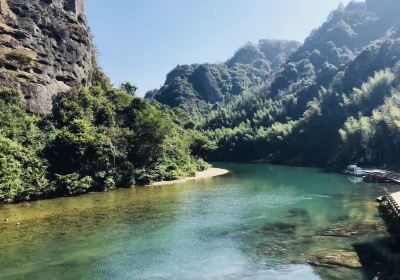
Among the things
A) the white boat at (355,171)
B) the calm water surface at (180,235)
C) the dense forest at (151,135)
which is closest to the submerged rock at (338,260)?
the calm water surface at (180,235)

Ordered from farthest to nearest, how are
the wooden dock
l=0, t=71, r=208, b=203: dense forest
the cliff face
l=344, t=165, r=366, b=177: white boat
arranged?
l=344, t=165, r=366, b=177: white boat
the cliff face
l=0, t=71, r=208, b=203: dense forest
the wooden dock

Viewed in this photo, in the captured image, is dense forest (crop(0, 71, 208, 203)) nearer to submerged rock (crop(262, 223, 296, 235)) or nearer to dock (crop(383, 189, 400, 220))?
submerged rock (crop(262, 223, 296, 235))

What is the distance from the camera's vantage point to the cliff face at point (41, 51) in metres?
64.8

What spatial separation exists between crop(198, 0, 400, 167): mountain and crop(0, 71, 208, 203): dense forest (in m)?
35.1

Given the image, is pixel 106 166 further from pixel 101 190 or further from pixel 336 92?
pixel 336 92

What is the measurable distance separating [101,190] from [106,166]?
345 centimetres

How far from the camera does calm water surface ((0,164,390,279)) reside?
22672 millimetres

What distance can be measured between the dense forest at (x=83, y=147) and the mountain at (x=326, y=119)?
115ft

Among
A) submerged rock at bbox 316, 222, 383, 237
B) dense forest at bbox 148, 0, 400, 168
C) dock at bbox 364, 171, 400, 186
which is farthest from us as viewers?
dense forest at bbox 148, 0, 400, 168

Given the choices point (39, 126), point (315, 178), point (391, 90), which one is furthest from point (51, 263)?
point (391, 90)

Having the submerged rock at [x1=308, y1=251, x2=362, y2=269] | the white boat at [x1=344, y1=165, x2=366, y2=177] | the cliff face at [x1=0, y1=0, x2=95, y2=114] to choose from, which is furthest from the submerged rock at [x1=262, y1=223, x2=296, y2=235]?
the cliff face at [x1=0, y1=0, x2=95, y2=114]

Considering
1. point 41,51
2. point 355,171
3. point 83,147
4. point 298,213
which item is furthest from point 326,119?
point 298,213

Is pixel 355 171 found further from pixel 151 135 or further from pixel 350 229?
pixel 350 229

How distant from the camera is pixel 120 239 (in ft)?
96.2
